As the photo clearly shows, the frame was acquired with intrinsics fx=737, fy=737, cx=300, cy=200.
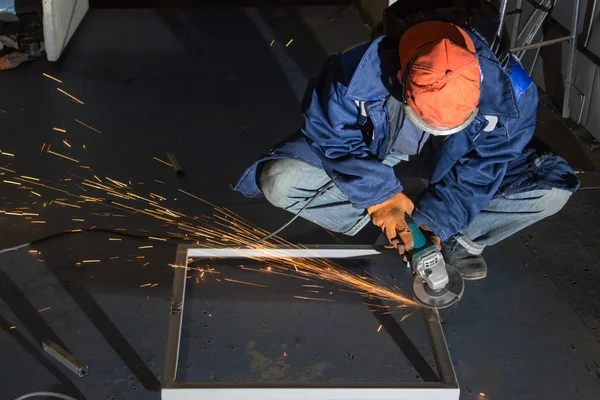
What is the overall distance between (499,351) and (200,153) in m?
1.87

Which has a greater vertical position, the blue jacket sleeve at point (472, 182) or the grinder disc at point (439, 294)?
the blue jacket sleeve at point (472, 182)

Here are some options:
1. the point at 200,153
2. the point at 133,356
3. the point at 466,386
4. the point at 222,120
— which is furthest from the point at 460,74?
the point at 222,120

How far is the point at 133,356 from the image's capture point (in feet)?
8.63

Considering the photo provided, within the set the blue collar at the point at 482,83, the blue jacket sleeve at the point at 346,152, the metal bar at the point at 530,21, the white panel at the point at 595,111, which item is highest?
the blue collar at the point at 482,83

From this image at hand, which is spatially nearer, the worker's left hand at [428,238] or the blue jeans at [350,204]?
the worker's left hand at [428,238]

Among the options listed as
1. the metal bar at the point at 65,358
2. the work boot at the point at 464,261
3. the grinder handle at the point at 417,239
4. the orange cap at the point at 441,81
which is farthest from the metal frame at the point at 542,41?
the metal bar at the point at 65,358

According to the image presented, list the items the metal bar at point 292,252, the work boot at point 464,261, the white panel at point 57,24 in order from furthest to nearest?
the white panel at point 57,24
the work boot at point 464,261
the metal bar at point 292,252

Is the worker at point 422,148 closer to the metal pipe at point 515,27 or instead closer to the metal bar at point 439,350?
the metal bar at point 439,350

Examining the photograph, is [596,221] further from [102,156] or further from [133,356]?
[102,156]

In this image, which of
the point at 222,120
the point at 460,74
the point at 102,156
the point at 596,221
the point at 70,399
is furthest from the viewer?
the point at 222,120

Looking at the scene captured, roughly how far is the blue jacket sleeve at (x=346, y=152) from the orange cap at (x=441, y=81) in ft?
1.42

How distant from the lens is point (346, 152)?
2619 millimetres

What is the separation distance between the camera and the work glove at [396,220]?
261cm

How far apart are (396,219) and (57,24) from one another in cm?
308
